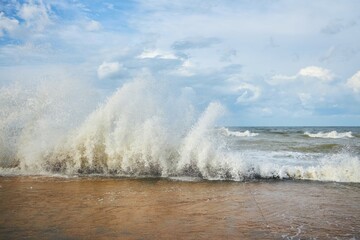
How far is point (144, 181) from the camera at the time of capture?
902cm

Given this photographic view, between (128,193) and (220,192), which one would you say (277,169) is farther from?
(128,193)

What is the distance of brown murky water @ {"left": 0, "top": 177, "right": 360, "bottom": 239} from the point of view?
490 centimetres

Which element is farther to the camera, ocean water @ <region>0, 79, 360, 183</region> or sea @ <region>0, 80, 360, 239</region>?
ocean water @ <region>0, 79, 360, 183</region>

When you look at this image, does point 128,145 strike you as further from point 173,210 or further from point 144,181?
point 173,210

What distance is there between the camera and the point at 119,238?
181 inches

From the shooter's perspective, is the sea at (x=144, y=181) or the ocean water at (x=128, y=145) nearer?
the sea at (x=144, y=181)

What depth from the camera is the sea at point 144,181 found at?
16.9ft

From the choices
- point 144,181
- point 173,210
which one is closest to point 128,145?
point 144,181

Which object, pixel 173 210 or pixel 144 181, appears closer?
pixel 173 210

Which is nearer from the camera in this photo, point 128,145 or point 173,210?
point 173,210

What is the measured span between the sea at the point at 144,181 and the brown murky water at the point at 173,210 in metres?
0.02

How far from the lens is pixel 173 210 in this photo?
6.09 metres

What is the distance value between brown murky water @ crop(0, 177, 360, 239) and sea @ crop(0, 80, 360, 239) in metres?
0.02

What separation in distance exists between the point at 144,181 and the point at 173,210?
3050mm
